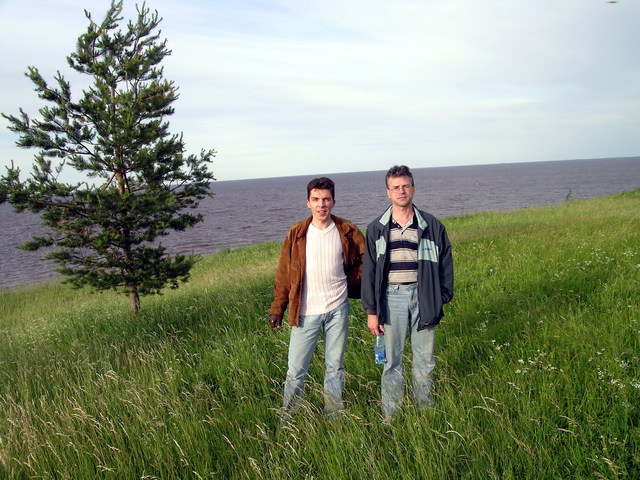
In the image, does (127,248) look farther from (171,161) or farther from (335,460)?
(335,460)

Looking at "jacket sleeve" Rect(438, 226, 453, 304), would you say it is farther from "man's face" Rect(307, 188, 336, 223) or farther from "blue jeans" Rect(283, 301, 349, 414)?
"man's face" Rect(307, 188, 336, 223)

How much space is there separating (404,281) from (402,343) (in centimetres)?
55

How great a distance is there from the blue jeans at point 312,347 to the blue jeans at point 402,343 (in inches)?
16.0

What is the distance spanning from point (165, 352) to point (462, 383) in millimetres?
3640

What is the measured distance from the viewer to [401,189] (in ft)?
11.7

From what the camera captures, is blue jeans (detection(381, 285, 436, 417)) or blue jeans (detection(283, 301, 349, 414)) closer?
blue jeans (detection(381, 285, 436, 417))

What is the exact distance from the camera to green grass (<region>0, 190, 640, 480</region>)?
2.87 meters

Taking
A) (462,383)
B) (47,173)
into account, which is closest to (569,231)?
(462,383)

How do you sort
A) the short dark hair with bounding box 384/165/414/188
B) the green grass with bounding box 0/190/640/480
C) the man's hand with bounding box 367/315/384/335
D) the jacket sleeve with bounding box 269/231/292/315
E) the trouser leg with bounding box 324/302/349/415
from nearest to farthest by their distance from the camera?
the green grass with bounding box 0/190/640/480 < the short dark hair with bounding box 384/165/414/188 < the man's hand with bounding box 367/315/384/335 < the trouser leg with bounding box 324/302/349/415 < the jacket sleeve with bounding box 269/231/292/315

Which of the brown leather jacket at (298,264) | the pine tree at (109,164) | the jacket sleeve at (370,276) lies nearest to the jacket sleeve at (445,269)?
the jacket sleeve at (370,276)

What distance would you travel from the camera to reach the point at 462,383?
148 inches

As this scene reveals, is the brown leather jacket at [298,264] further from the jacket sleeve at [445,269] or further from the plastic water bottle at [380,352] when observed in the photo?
the jacket sleeve at [445,269]

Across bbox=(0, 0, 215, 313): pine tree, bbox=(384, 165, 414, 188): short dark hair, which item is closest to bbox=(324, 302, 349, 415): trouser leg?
bbox=(384, 165, 414, 188): short dark hair

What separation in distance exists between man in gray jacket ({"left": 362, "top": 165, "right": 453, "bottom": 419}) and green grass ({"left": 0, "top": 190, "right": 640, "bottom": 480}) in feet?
1.11
